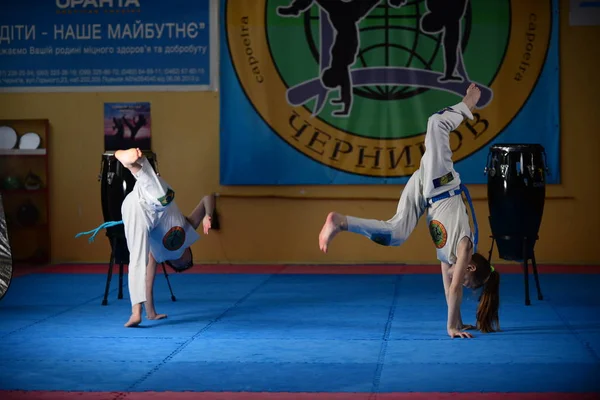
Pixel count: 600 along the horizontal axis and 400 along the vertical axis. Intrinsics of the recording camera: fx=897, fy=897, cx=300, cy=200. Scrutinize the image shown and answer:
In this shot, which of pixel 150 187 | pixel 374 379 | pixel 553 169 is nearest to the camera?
pixel 374 379

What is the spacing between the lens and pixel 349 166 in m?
8.76

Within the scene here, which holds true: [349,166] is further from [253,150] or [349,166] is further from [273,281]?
[273,281]

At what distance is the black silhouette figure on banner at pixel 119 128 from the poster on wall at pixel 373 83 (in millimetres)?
1022

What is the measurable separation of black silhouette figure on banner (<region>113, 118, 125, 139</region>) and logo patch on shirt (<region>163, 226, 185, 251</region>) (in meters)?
3.34

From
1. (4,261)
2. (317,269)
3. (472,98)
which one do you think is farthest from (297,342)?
(317,269)

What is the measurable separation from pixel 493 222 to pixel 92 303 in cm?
308

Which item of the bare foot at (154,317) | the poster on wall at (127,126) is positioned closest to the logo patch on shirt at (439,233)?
the bare foot at (154,317)

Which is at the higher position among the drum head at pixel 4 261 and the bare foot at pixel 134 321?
the drum head at pixel 4 261

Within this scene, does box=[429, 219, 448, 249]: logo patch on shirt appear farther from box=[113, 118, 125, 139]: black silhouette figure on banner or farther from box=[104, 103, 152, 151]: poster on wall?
box=[113, 118, 125, 139]: black silhouette figure on banner

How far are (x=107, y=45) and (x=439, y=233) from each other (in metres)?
4.95

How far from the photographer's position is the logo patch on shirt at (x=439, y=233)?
5.22 metres

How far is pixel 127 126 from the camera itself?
8.98 meters

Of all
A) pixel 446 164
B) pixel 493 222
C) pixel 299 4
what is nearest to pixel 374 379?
pixel 446 164

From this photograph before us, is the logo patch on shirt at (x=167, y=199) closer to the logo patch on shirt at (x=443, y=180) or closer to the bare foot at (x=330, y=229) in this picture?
the bare foot at (x=330, y=229)
